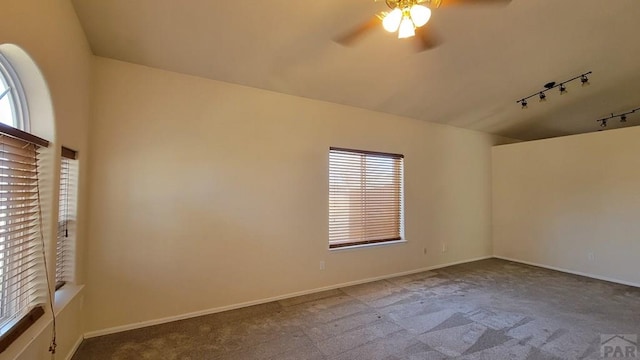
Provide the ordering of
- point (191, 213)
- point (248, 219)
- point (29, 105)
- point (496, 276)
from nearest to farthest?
point (29, 105) → point (191, 213) → point (248, 219) → point (496, 276)

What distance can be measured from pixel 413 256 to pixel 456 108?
102 inches

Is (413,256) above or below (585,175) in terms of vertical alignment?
below

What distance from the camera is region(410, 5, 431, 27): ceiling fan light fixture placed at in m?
Answer: 1.69

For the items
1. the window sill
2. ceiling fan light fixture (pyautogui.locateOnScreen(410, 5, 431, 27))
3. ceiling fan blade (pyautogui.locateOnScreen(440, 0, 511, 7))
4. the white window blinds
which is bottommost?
the window sill

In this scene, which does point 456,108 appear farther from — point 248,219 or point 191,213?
point 191,213

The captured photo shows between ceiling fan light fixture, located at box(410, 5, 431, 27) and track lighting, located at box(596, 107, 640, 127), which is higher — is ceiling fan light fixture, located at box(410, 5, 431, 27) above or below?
below

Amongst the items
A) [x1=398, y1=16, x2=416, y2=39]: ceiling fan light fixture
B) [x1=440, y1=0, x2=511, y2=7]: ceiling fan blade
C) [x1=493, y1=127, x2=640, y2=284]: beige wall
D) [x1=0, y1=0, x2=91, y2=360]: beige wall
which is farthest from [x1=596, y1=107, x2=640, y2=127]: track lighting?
[x1=0, y1=0, x2=91, y2=360]: beige wall

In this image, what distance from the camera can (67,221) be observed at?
2400 mm

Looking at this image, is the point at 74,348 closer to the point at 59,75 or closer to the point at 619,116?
the point at 59,75

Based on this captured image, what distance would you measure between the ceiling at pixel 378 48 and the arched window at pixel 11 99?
2.79ft

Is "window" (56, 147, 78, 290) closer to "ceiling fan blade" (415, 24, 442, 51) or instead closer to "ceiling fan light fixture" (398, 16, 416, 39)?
"ceiling fan light fixture" (398, 16, 416, 39)

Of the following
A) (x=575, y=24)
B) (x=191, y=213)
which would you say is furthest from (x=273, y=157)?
(x=575, y=24)

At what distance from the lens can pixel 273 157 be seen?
138 inches

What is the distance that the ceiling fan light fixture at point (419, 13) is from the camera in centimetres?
169
